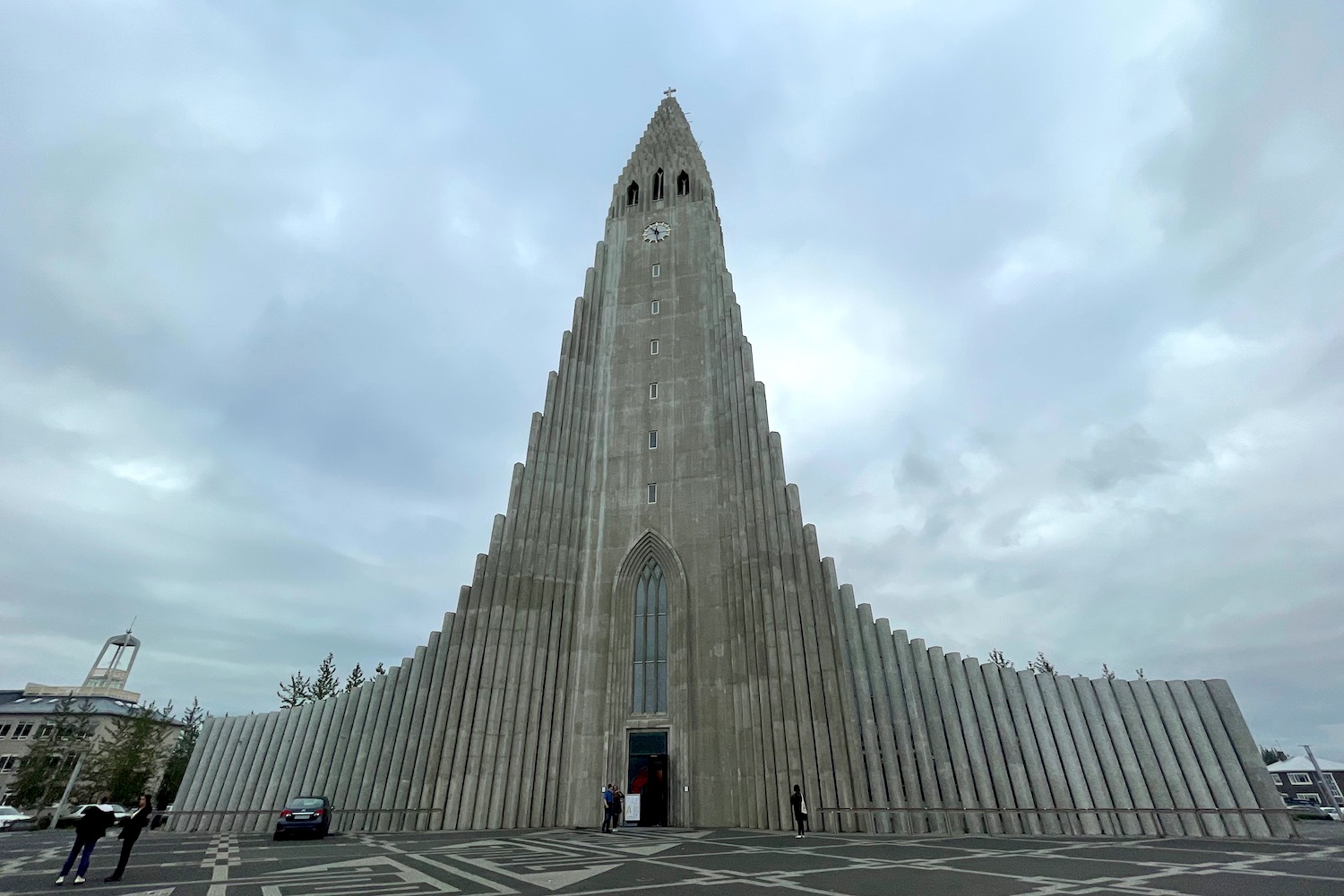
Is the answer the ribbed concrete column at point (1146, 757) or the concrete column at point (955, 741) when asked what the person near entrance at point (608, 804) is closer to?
the concrete column at point (955, 741)

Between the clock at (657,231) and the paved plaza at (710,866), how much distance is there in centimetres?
3181

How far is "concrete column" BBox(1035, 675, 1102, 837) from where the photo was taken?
20703mm

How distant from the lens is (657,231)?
39094 mm

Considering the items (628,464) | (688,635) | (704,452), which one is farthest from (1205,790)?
(628,464)

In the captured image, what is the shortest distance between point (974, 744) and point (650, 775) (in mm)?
12654

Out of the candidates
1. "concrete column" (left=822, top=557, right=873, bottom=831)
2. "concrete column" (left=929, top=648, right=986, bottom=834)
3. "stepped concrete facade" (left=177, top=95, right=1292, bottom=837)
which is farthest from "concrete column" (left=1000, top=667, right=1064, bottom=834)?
"concrete column" (left=822, top=557, right=873, bottom=831)

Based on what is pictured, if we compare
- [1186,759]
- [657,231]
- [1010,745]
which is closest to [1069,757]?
[1010,745]

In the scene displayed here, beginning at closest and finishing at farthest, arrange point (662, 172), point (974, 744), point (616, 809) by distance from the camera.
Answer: point (616, 809) → point (974, 744) → point (662, 172)

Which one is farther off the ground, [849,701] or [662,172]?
[662,172]

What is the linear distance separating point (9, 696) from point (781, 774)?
96.9 metres

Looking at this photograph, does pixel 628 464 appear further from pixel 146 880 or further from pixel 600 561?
pixel 146 880

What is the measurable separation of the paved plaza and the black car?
1102mm

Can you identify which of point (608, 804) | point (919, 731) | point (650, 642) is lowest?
point (608, 804)

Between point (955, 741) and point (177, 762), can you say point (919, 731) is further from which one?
point (177, 762)
